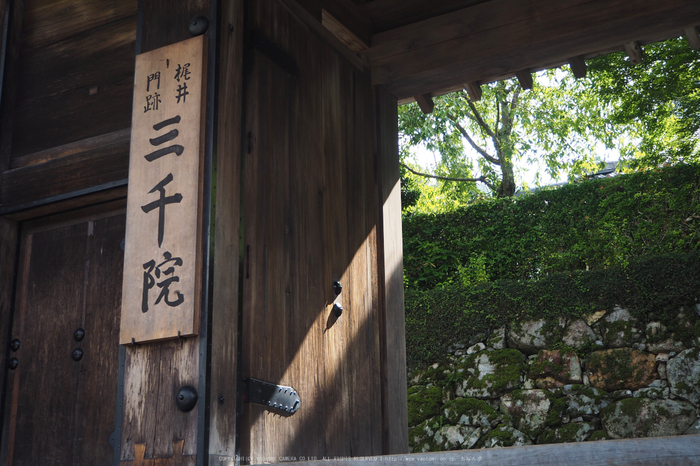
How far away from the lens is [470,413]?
7863 millimetres

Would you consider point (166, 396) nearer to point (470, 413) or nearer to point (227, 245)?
point (227, 245)

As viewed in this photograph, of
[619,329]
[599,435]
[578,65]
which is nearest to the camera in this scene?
[578,65]

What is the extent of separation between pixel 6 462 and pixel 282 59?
84.9 inches

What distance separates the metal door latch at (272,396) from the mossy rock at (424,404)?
542 centimetres

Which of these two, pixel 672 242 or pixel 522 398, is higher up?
pixel 672 242

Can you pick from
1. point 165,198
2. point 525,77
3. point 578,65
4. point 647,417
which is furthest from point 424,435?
point 165,198

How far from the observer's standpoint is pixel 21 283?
336 centimetres

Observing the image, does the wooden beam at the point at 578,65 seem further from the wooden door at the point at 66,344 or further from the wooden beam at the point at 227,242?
the wooden door at the point at 66,344

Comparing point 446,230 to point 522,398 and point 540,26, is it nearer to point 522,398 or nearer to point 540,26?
point 522,398

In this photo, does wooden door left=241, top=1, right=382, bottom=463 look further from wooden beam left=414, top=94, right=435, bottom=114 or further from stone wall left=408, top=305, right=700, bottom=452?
stone wall left=408, top=305, right=700, bottom=452

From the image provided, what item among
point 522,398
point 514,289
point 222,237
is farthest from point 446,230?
point 222,237

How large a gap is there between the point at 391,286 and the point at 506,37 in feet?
4.88

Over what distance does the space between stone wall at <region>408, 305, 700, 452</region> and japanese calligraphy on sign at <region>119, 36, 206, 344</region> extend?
5.60m

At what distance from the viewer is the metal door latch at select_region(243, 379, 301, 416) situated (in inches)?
105
